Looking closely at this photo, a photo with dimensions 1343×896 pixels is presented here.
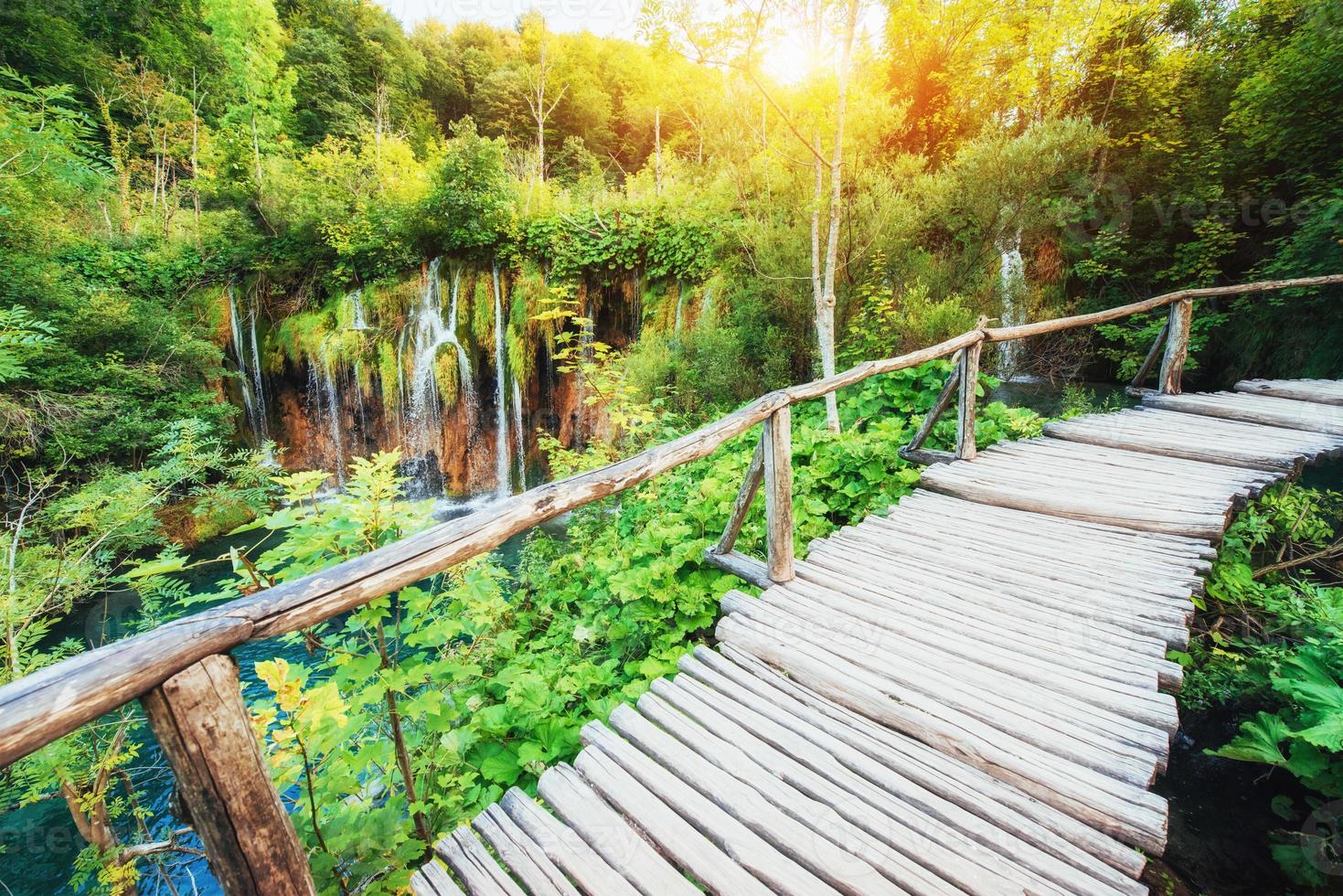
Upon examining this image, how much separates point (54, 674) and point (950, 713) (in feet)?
9.01

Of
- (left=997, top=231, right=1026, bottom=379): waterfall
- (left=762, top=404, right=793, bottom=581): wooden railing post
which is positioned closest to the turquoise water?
(left=762, top=404, right=793, bottom=581): wooden railing post

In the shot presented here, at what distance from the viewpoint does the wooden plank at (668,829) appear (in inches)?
62.7

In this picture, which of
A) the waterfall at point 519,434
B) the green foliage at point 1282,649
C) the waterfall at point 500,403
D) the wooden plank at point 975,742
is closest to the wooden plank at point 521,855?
the wooden plank at point 975,742

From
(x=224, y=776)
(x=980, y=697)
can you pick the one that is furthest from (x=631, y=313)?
(x=224, y=776)

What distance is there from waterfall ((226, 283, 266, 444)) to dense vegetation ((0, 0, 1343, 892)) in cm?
43

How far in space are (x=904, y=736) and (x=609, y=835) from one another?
1260mm

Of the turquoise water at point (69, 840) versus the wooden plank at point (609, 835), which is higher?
the wooden plank at point (609, 835)

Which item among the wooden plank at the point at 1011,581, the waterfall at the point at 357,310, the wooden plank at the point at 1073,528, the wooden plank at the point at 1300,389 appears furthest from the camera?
the waterfall at the point at 357,310

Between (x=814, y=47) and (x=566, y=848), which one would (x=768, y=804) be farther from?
(x=814, y=47)

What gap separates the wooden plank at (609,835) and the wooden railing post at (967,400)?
4.24 metres

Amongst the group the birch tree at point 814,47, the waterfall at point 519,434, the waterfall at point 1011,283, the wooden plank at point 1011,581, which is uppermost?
the birch tree at point 814,47

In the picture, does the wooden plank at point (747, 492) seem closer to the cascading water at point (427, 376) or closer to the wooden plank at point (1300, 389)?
the wooden plank at point (1300, 389)

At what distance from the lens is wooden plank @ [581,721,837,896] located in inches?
62.8

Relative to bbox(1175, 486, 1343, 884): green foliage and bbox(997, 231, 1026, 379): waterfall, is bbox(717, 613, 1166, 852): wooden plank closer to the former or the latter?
bbox(1175, 486, 1343, 884): green foliage
